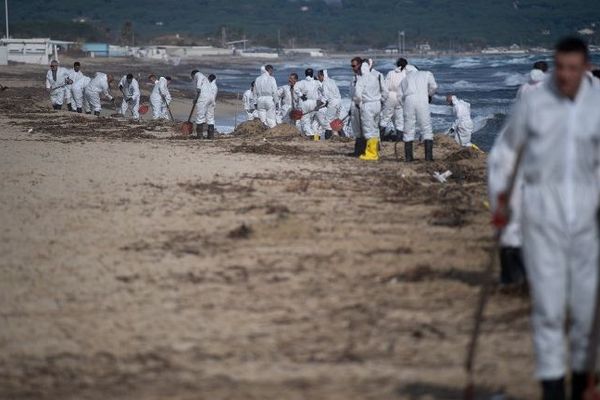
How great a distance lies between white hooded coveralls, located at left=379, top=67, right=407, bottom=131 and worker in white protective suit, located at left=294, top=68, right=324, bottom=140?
3.25 m

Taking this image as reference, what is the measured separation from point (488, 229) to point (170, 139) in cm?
1395

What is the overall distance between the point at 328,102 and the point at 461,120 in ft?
12.1

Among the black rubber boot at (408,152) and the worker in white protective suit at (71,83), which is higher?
the worker in white protective suit at (71,83)

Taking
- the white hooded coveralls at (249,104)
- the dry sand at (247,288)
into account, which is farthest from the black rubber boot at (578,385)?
the white hooded coveralls at (249,104)

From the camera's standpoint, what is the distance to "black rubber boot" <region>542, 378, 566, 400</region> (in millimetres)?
5566

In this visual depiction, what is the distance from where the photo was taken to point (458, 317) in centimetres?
764

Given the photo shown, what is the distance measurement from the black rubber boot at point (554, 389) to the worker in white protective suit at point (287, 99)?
20.3 m

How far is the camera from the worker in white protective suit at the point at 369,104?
61.7 feet

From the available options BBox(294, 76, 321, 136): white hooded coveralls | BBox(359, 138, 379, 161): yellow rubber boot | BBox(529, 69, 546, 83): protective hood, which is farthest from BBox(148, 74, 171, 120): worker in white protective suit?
BBox(529, 69, 546, 83): protective hood

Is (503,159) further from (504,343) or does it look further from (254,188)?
(254,188)

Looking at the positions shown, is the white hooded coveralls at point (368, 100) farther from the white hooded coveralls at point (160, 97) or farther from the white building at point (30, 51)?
the white building at point (30, 51)

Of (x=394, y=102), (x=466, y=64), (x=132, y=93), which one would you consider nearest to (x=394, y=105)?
(x=394, y=102)

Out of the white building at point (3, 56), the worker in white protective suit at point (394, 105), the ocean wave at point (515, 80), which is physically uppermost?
the white building at point (3, 56)

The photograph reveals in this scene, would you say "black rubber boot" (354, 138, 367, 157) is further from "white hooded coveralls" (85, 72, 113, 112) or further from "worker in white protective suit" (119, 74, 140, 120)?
"white hooded coveralls" (85, 72, 113, 112)
